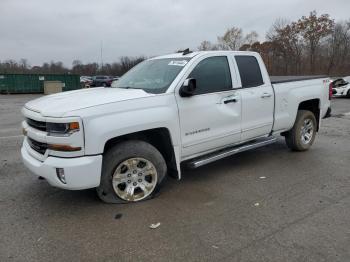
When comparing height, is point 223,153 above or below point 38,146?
below

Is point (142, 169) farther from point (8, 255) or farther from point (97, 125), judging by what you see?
point (8, 255)

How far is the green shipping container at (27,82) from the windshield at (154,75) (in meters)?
29.0

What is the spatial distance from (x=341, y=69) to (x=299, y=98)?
1699 inches

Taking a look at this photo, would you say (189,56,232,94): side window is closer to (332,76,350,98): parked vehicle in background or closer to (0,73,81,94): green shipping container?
(332,76,350,98): parked vehicle in background

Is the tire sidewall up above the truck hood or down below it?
below

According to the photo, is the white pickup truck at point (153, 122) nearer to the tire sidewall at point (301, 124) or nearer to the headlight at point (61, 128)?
the headlight at point (61, 128)

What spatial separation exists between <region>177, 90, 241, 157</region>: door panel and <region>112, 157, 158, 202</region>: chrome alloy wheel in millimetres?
562

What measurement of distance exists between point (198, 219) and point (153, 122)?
48.0 inches

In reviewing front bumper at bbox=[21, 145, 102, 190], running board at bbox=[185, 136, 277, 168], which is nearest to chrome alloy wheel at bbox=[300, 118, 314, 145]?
running board at bbox=[185, 136, 277, 168]

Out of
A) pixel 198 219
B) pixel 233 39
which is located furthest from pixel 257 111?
pixel 233 39

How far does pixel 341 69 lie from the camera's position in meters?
42.7

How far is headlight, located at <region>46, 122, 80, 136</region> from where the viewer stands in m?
3.19

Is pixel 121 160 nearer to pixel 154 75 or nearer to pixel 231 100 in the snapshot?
pixel 154 75

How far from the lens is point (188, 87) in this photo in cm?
387
